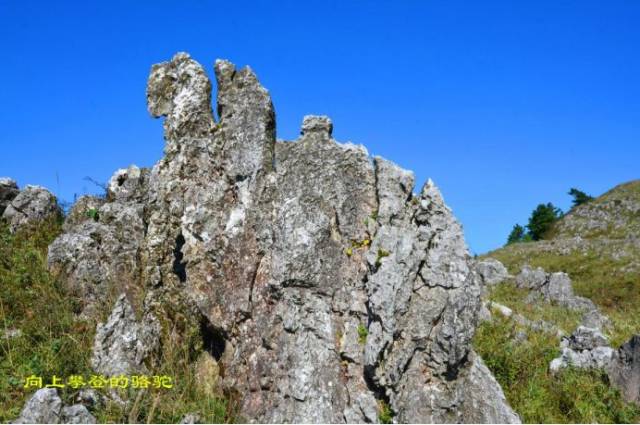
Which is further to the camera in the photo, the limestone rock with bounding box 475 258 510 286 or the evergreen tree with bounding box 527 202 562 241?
the evergreen tree with bounding box 527 202 562 241

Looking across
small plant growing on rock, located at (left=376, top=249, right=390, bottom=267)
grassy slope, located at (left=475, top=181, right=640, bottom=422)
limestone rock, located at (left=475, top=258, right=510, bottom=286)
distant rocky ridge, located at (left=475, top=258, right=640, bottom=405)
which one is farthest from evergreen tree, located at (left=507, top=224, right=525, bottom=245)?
small plant growing on rock, located at (left=376, top=249, right=390, bottom=267)

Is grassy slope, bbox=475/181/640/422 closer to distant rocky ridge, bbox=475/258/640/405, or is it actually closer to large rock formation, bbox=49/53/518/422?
distant rocky ridge, bbox=475/258/640/405

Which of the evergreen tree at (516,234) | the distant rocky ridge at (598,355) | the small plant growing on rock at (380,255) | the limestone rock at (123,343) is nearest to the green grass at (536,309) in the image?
the distant rocky ridge at (598,355)

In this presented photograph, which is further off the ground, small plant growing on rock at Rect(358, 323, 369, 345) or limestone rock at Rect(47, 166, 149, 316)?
limestone rock at Rect(47, 166, 149, 316)

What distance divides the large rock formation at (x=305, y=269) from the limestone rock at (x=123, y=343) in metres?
0.20

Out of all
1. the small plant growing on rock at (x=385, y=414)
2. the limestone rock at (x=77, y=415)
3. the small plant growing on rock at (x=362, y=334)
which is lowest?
the limestone rock at (x=77, y=415)

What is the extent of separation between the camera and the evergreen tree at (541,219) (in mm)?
80312

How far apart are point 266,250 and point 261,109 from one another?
9.47 feet

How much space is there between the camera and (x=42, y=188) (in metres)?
17.4

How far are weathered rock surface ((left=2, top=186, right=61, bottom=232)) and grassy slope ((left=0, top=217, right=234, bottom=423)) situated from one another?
2.23 meters

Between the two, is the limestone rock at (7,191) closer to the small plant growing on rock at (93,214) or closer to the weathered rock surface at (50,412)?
the small plant growing on rock at (93,214)

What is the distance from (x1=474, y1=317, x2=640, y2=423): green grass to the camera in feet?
33.2

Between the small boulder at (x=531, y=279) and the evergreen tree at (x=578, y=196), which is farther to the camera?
the evergreen tree at (x=578, y=196)

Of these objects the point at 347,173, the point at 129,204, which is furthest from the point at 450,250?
the point at 129,204
